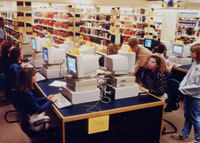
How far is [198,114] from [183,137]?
23.6 inches

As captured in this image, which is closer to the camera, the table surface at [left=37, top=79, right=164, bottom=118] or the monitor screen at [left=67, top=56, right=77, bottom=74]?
the table surface at [left=37, top=79, right=164, bottom=118]

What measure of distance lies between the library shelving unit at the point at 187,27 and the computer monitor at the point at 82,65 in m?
7.78

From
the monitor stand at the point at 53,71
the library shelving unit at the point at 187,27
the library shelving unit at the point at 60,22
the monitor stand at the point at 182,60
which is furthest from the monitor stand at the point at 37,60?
the library shelving unit at the point at 187,27

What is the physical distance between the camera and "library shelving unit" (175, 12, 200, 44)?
969cm

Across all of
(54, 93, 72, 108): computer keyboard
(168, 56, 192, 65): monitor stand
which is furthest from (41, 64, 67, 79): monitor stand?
(168, 56, 192, 65): monitor stand

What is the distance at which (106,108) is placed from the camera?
2.77 metres

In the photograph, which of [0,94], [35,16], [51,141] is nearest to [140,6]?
[35,16]

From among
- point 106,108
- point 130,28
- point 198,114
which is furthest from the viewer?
point 130,28

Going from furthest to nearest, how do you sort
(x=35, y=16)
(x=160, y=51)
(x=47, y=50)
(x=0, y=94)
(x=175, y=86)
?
1. (x=35, y=16)
2. (x=0, y=94)
3. (x=160, y=51)
4. (x=47, y=50)
5. (x=175, y=86)

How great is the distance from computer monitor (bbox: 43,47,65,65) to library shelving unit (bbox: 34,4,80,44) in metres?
5.07

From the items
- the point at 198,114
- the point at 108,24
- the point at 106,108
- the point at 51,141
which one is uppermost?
the point at 108,24

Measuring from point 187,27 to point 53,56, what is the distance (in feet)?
26.4

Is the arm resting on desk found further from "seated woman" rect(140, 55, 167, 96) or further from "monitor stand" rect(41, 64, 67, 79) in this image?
"monitor stand" rect(41, 64, 67, 79)

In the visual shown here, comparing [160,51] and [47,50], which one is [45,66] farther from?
[160,51]
